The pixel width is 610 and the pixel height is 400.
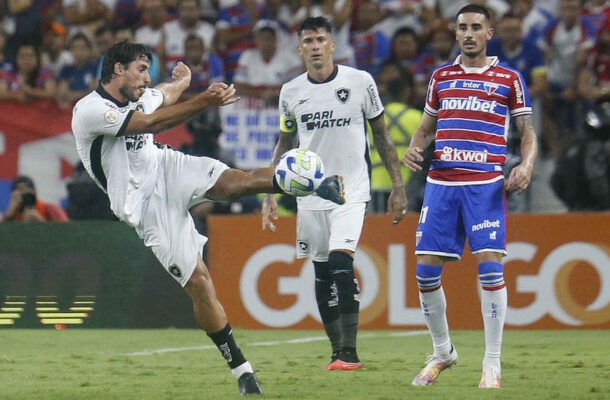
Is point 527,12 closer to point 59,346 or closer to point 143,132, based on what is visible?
point 59,346

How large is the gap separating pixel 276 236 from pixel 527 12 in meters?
5.44

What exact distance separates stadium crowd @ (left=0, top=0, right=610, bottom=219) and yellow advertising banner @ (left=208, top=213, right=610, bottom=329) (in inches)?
37.4

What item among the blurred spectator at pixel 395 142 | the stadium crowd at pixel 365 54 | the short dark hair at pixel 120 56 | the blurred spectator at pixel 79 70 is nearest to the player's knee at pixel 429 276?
the short dark hair at pixel 120 56

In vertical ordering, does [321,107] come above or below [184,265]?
above

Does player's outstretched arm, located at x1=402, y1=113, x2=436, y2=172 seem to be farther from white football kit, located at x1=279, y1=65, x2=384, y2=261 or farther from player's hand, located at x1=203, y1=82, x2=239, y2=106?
player's hand, located at x1=203, y1=82, x2=239, y2=106

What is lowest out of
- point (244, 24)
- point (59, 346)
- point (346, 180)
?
point (59, 346)

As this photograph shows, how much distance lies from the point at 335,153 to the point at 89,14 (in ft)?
29.4

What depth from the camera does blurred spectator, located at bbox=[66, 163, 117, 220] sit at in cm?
1455

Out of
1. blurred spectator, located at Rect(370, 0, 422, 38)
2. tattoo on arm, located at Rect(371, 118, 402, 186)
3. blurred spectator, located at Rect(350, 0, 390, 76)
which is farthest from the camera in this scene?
blurred spectator, located at Rect(370, 0, 422, 38)

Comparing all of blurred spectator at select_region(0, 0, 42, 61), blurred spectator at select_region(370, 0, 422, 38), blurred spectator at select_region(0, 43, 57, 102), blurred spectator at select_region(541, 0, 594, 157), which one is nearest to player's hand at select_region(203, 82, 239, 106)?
blurred spectator at select_region(541, 0, 594, 157)

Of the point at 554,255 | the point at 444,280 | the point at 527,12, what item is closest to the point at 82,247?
the point at 444,280

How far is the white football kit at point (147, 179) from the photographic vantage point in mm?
8234

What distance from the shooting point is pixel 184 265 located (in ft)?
26.7

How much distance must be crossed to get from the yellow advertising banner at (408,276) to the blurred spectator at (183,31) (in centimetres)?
371
